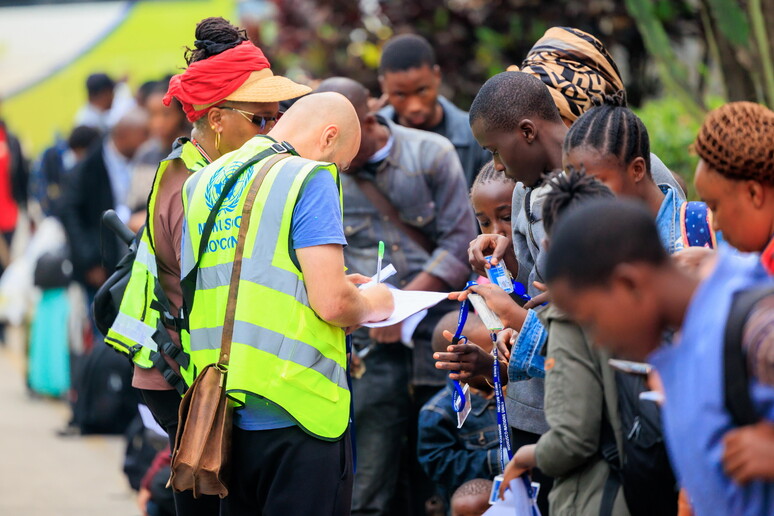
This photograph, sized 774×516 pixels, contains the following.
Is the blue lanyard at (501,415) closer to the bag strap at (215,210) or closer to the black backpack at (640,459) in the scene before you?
the black backpack at (640,459)

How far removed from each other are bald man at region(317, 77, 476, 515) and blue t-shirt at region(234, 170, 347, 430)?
180cm

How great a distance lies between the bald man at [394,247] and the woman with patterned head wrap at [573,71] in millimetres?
1145

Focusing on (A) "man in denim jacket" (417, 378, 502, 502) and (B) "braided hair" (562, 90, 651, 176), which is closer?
(B) "braided hair" (562, 90, 651, 176)

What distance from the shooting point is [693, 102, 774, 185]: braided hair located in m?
2.80

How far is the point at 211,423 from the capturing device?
3.62m

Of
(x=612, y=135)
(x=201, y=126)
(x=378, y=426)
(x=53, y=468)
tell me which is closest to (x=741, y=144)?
(x=612, y=135)

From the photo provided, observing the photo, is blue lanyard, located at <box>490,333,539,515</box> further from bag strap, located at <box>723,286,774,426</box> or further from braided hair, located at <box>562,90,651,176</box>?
bag strap, located at <box>723,286,774,426</box>

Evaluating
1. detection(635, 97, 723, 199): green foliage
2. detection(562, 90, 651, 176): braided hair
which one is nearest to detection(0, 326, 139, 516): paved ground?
detection(635, 97, 723, 199): green foliage

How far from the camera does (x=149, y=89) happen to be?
33.8 ft

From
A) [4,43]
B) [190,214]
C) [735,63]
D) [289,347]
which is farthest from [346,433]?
[4,43]

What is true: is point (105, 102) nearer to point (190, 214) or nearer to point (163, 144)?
point (163, 144)

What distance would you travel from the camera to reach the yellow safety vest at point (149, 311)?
13.9 ft

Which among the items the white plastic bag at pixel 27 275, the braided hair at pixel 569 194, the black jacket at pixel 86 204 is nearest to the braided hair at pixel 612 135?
the braided hair at pixel 569 194

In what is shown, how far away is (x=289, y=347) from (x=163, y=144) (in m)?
4.25
